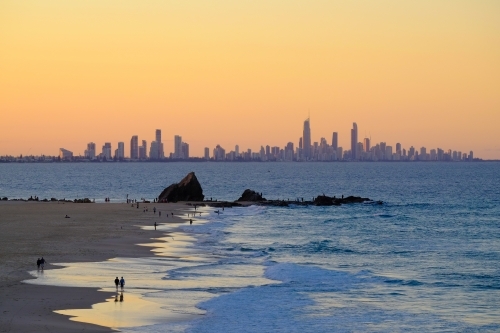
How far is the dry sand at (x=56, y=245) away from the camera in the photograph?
28844 millimetres

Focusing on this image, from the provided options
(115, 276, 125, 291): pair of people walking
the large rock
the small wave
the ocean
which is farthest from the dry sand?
the small wave

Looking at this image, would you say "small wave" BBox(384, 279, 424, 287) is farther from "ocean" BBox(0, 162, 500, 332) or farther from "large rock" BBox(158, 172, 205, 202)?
"large rock" BBox(158, 172, 205, 202)

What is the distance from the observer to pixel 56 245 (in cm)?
5109

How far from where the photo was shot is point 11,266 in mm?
40188

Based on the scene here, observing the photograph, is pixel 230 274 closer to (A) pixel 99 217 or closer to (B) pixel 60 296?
(B) pixel 60 296

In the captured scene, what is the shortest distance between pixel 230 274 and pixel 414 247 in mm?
20597

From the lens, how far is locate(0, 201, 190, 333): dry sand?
2884 cm

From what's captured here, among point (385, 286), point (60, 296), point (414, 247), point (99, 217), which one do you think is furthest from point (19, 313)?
point (99, 217)

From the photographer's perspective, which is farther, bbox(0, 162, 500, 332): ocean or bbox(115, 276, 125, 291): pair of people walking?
bbox(115, 276, 125, 291): pair of people walking

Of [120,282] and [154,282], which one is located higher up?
[120,282]

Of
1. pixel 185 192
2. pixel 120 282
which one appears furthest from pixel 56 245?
pixel 185 192

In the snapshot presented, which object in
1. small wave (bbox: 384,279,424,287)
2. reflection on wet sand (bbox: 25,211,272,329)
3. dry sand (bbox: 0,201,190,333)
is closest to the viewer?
dry sand (bbox: 0,201,190,333)

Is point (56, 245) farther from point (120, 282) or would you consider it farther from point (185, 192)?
point (185, 192)

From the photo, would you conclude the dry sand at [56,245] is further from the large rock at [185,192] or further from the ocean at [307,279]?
the large rock at [185,192]
